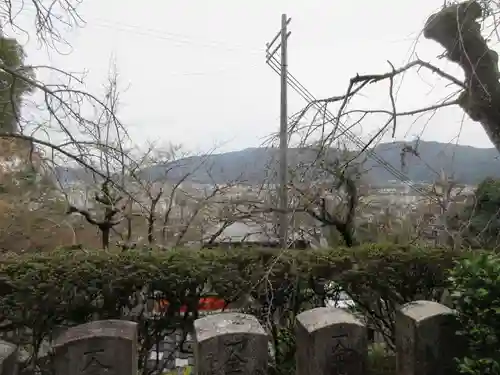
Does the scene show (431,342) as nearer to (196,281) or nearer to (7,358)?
(196,281)

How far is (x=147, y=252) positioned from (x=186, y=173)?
6.49m

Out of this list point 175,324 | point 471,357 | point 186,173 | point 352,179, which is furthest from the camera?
point 186,173

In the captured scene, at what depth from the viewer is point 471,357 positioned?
3297 millimetres

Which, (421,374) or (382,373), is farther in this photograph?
(382,373)

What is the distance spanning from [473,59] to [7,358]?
15.0 ft

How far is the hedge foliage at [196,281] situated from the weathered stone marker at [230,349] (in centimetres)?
64

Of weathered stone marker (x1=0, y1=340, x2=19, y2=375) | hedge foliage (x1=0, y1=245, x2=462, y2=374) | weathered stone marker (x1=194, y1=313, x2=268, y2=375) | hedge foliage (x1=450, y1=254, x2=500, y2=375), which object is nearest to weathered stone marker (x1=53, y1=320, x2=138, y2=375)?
weathered stone marker (x1=0, y1=340, x2=19, y2=375)

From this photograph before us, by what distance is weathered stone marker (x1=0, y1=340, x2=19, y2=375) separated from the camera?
120 inches

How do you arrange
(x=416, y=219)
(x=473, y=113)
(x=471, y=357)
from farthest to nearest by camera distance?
(x=416, y=219) < (x=473, y=113) < (x=471, y=357)

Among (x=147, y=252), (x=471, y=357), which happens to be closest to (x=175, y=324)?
(x=147, y=252)

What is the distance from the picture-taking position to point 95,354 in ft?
9.93

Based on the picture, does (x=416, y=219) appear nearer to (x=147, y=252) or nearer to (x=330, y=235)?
(x=330, y=235)

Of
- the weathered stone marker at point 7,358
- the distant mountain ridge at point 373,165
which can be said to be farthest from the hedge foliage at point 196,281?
the distant mountain ridge at point 373,165

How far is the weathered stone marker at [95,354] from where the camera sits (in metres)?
3.02
